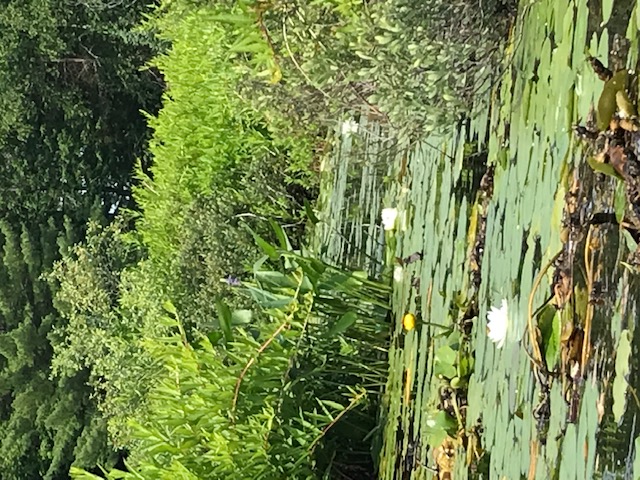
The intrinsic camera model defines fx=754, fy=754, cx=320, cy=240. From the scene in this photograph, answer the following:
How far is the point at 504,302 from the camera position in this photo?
1419mm

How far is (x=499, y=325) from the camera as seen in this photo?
140 centimetres

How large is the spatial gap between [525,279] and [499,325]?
0.12 m

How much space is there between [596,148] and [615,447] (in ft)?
1.34

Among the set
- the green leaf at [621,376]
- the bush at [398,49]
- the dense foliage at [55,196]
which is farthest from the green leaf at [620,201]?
the dense foliage at [55,196]

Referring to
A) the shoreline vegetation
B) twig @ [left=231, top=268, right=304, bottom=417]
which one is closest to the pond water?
the shoreline vegetation

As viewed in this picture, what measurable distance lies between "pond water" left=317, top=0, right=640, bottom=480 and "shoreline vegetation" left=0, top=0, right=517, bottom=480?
12 centimetres

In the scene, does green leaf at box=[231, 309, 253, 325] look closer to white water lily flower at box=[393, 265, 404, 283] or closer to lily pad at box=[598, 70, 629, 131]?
white water lily flower at box=[393, 265, 404, 283]

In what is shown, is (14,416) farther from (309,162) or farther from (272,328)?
(272,328)

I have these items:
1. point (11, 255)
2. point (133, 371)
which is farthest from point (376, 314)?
point (11, 255)

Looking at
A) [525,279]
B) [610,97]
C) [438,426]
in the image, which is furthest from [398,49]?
[438,426]

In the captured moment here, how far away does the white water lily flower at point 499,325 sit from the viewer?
1.39m

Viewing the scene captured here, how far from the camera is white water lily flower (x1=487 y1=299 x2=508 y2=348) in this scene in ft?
4.57

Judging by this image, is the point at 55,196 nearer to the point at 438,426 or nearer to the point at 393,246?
the point at 393,246

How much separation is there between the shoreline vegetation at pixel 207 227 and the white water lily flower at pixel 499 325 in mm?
292
